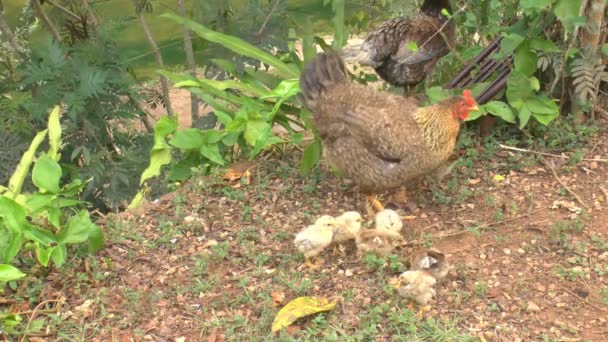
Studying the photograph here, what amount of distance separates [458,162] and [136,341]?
2.56 meters

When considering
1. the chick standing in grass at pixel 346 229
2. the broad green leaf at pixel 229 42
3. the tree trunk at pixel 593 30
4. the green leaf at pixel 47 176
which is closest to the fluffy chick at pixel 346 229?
the chick standing in grass at pixel 346 229

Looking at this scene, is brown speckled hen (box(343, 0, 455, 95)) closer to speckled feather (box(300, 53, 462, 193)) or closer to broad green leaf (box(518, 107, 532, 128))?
broad green leaf (box(518, 107, 532, 128))

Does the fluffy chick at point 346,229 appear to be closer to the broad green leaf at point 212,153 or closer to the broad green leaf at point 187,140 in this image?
the broad green leaf at point 212,153

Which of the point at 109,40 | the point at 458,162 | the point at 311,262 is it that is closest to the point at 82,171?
the point at 109,40

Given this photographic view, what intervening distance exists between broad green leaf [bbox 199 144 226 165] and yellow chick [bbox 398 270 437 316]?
5.67ft

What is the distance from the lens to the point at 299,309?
3273 millimetres

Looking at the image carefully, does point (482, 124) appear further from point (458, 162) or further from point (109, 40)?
point (109, 40)

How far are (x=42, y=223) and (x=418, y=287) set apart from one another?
7.05 feet

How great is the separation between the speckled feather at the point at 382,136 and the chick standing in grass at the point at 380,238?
1.25ft

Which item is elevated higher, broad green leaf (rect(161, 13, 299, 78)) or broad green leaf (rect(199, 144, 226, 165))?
broad green leaf (rect(161, 13, 299, 78))

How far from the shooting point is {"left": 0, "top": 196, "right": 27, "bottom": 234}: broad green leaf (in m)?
3.27

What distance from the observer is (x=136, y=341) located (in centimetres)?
330

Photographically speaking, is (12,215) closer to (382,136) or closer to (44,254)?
(44,254)

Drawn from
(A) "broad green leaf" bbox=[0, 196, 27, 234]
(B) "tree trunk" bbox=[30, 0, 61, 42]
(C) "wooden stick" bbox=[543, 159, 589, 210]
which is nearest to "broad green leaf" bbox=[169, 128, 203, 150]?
(A) "broad green leaf" bbox=[0, 196, 27, 234]
